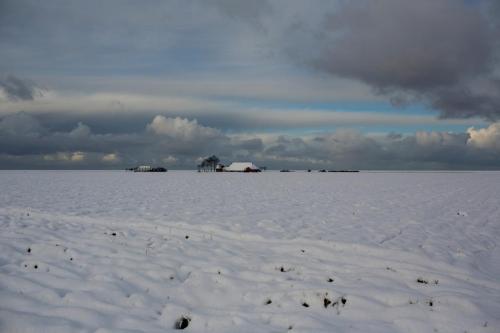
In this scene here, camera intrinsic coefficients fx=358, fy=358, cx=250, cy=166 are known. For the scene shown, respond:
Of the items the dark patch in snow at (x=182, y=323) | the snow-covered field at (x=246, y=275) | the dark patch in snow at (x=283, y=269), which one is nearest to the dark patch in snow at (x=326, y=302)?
the snow-covered field at (x=246, y=275)

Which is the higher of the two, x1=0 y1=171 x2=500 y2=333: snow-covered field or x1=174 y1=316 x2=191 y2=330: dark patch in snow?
x1=0 y1=171 x2=500 y2=333: snow-covered field

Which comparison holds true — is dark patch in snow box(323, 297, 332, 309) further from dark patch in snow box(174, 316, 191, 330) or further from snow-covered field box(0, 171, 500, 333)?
dark patch in snow box(174, 316, 191, 330)

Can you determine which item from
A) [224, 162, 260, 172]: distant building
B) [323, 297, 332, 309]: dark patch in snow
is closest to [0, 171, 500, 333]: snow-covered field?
[323, 297, 332, 309]: dark patch in snow

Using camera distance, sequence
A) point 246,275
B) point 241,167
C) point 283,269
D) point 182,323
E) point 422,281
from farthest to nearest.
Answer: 1. point 241,167
2. point 283,269
3. point 246,275
4. point 422,281
5. point 182,323

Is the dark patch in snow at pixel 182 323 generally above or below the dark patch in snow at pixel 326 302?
below

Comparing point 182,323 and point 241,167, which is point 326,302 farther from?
point 241,167

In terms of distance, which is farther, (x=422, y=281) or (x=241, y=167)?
(x=241, y=167)

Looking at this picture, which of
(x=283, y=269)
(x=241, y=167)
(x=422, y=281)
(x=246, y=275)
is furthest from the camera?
(x=241, y=167)

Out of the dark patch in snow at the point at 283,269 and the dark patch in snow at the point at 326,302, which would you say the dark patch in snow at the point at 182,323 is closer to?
the dark patch in snow at the point at 326,302

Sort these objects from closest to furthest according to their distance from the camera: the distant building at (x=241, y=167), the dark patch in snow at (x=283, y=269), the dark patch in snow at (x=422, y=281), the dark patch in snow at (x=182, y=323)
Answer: the dark patch in snow at (x=182, y=323)
the dark patch in snow at (x=422, y=281)
the dark patch in snow at (x=283, y=269)
the distant building at (x=241, y=167)

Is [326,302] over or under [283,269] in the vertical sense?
under

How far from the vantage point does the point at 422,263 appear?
9570 millimetres

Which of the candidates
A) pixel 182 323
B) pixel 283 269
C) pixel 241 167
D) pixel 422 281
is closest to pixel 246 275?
pixel 283 269

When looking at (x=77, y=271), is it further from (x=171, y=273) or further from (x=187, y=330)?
(x=187, y=330)
